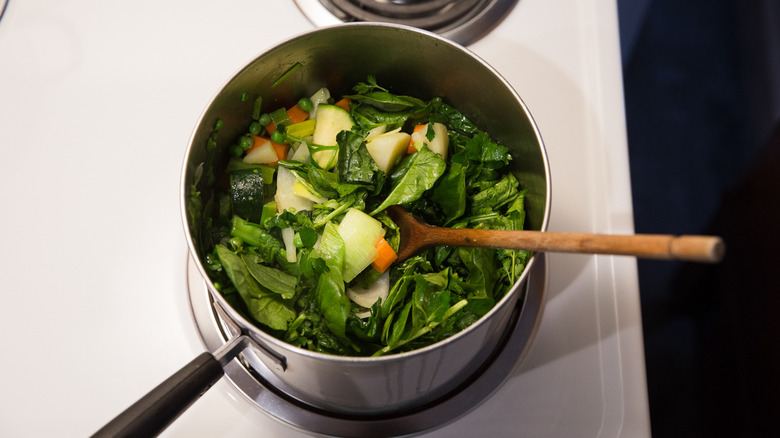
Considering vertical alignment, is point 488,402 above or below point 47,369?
below

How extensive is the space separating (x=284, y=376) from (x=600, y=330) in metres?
0.47

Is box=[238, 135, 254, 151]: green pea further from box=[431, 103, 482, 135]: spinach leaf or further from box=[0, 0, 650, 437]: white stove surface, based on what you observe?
box=[431, 103, 482, 135]: spinach leaf

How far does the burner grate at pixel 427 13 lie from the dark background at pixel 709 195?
92 centimetres

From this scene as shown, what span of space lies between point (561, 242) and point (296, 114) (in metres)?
0.53

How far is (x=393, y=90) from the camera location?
3.24 ft

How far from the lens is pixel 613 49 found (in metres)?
1.02

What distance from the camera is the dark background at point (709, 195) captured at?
152 cm

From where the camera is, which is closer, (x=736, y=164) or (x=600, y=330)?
(x=600, y=330)

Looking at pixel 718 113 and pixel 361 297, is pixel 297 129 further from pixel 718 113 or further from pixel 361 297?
pixel 718 113

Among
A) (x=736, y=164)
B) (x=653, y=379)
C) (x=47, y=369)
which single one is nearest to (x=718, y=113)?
(x=736, y=164)

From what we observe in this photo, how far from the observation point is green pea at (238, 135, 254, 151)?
0.94 m

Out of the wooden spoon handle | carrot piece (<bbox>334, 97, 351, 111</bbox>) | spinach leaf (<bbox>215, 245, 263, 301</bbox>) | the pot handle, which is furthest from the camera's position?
carrot piece (<bbox>334, 97, 351, 111</bbox>)

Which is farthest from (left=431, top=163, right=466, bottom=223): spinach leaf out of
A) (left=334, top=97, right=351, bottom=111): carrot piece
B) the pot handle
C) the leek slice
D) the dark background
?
the dark background

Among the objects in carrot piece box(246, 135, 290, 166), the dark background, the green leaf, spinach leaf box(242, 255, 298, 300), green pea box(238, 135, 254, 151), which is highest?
green pea box(238, 135, 254, 151)
